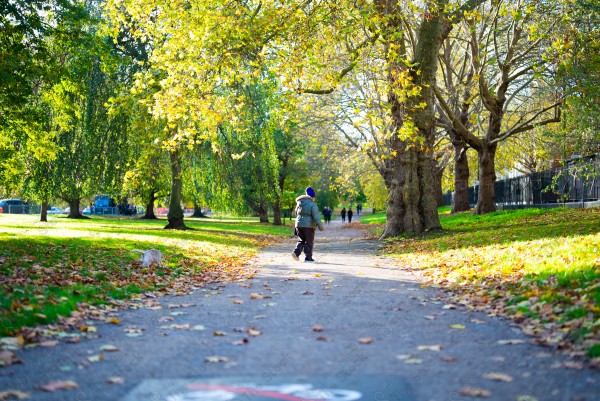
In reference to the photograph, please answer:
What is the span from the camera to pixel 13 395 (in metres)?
4.15

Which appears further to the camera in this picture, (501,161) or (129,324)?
(501,161)

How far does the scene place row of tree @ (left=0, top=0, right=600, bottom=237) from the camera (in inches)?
637

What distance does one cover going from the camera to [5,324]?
20.5ft

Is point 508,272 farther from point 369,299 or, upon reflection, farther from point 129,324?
point 129,324

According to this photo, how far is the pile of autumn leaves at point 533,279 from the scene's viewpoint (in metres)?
5.93

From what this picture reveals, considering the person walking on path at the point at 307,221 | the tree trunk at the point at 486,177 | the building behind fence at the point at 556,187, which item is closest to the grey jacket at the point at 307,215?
the person walking on path at the point at 307,221

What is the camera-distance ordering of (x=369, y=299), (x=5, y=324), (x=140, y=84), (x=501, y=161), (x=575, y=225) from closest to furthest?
(x=5, y=324) < (x=369, y=299) < (x=575, y=225) < (x=140, y=84) < (x=501, y=161)

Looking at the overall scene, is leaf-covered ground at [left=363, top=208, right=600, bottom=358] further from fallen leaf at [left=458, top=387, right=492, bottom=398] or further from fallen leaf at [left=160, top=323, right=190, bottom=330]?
fallen leaf at [left=160, top=323, right=190, bottom=330]

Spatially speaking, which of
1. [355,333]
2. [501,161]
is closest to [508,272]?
[355,333]

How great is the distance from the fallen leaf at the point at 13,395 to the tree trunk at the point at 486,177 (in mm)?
27393

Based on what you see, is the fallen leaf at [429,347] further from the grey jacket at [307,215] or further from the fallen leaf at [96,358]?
the grey jacket at [307,215]

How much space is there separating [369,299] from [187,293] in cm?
322

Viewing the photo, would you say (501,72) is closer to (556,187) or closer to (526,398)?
(556,187)

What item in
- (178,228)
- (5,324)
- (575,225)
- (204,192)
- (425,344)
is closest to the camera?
(425,344)
